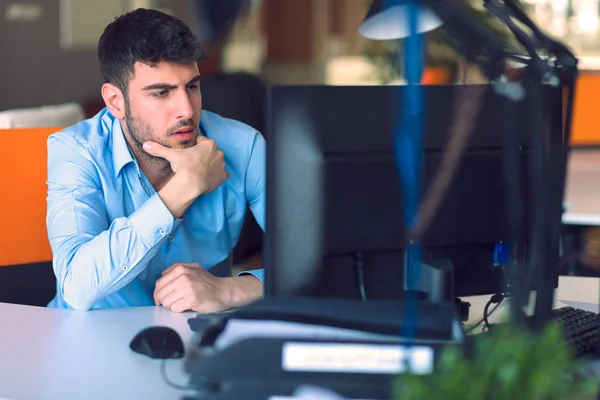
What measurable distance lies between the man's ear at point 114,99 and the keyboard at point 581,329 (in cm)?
100

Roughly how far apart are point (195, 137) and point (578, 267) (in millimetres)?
1076

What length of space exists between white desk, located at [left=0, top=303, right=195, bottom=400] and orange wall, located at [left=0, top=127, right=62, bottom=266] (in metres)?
0.49

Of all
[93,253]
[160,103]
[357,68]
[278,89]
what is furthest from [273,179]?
[357,68]

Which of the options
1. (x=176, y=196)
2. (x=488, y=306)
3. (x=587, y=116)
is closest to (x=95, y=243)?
(x=176, y=196)

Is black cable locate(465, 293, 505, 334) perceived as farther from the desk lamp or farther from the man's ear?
the man's ear

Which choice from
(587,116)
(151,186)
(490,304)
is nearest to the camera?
(490,304)

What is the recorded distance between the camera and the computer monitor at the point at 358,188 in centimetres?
109

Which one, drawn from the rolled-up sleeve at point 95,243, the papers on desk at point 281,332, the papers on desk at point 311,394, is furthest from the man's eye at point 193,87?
the papers on desk at point 311,394

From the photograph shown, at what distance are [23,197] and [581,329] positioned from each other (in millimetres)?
1367

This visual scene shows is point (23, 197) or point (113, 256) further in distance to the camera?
point (23, 197)

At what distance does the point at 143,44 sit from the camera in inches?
67.9

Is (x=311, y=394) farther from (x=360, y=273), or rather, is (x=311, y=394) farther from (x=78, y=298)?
(x=78, y=298)

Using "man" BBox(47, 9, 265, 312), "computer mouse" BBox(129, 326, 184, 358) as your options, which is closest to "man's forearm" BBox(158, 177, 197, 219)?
"man" BBox(47, 9, 265, 312)

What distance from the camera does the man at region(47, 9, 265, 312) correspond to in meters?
1.53
